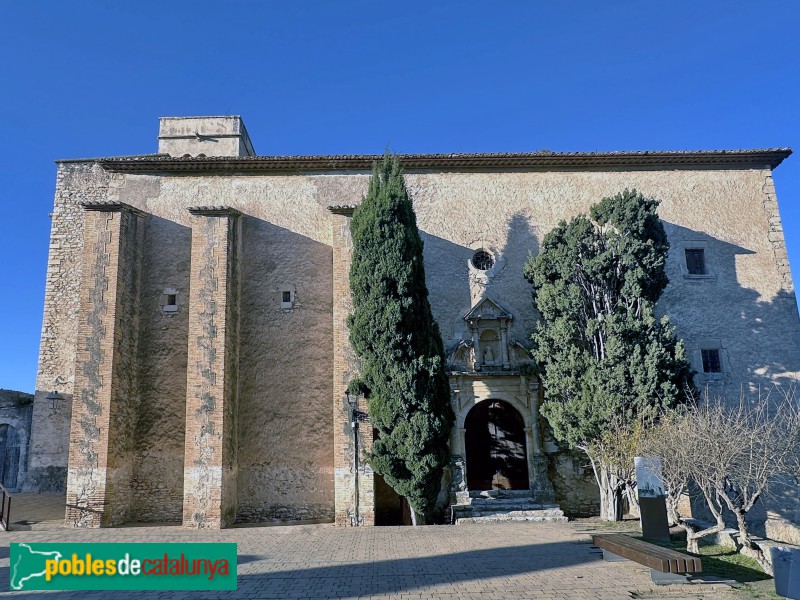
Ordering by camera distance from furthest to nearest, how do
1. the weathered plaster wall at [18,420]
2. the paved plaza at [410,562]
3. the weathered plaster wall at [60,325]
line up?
the weathered plaster wall at [18,420]
the weathered plaster wall at [60,325]
the paved plaza at [410,562]

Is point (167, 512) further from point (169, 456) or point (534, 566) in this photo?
point (534, 566)

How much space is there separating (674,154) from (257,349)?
12063mm

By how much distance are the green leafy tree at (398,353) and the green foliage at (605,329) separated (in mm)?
2687

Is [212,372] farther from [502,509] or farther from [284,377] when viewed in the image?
[502,509]

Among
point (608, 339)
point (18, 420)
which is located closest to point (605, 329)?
point (608, 339)

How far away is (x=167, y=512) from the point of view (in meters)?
13.2

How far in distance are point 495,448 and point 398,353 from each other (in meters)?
4.06

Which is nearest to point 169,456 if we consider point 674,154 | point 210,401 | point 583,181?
point 210,401

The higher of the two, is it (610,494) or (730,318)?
(730,318)

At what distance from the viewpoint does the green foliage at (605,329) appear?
1200 cm

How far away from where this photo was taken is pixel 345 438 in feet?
40.3

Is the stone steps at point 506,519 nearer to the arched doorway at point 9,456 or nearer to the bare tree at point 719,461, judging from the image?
the bare tree at point 719,461

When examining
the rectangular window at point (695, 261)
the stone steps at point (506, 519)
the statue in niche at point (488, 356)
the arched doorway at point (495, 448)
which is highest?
the rectangular window at point (695, 261)

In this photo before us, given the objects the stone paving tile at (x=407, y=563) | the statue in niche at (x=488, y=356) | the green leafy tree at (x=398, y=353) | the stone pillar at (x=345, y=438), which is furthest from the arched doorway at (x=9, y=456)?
the statue in niche at (x=488, y=356)
